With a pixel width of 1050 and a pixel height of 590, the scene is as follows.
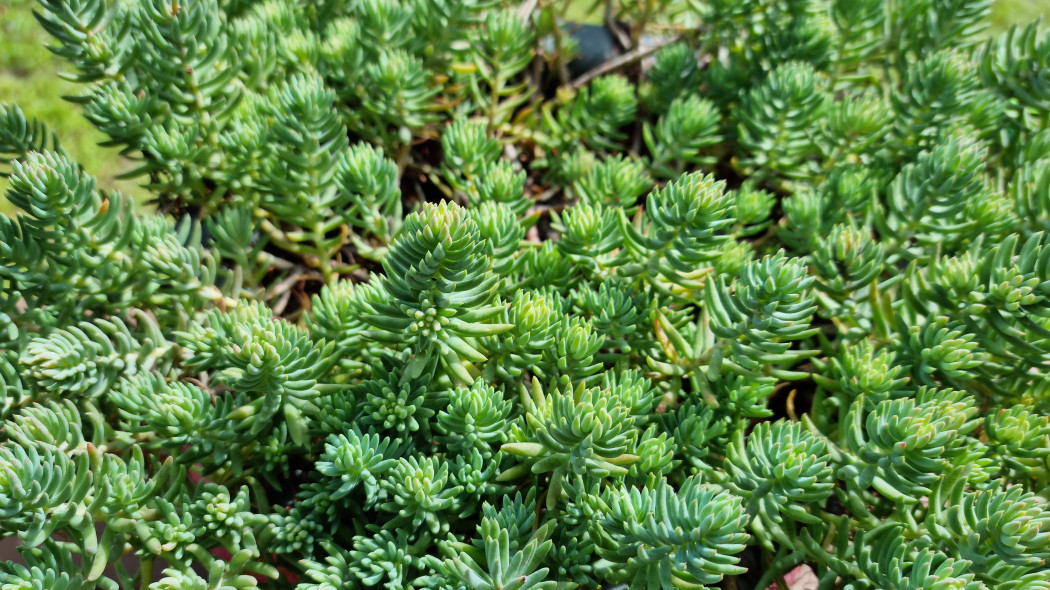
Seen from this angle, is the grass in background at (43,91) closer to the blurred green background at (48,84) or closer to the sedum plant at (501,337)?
the blurred green background at (48,84)

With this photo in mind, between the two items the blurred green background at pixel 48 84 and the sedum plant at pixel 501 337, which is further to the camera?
the blurred green background at pixel 48 84

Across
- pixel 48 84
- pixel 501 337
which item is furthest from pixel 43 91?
pixel 501 337

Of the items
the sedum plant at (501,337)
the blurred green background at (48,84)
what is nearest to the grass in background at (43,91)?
the blurred green background at (48,84)

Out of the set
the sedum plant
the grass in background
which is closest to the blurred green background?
the grass in background

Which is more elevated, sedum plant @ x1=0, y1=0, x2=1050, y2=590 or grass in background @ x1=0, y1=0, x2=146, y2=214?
grass in background @ x1=0, y1=0, x2=146, y2=214

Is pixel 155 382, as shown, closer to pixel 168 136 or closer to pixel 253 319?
pixel 253 319

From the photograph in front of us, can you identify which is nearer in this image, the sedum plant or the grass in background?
the sedum plant

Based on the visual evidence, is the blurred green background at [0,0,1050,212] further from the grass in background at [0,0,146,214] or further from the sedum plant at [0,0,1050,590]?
the sedum plant at [0,0,1050,590]
